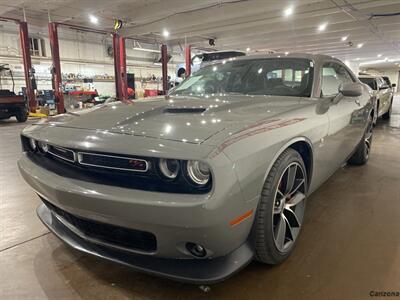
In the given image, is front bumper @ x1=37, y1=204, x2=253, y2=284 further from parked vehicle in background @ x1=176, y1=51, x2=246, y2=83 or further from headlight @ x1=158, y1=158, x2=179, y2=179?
parked vehicle in background @ x1=176, y1=51, x2=246, y2=83

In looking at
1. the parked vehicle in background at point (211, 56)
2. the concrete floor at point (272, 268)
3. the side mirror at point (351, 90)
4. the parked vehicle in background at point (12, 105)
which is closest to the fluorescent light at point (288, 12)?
the parked vehicle in background at point (211, 56)

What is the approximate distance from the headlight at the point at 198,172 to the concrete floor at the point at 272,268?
66cm

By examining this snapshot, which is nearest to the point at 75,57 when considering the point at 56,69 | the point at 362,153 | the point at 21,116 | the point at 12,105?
the point at 56,69

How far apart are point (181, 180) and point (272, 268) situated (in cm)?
84

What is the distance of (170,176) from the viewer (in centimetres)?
129

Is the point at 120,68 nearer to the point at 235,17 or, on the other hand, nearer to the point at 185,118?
the point at 235,17

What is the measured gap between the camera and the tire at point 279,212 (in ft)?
4.86

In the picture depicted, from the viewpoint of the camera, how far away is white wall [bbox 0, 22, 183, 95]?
14695 mm

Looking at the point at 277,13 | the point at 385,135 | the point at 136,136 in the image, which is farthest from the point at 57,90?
the point at 136,136

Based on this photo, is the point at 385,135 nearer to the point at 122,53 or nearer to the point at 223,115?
the point at 223,115

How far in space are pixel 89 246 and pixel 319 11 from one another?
34.6 feet

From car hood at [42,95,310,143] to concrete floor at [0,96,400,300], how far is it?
2.61 ft

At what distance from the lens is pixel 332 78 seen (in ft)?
8.86

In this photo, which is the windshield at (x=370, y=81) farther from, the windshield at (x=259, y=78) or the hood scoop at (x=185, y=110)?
the hood scoop at (x=185, y=110)
